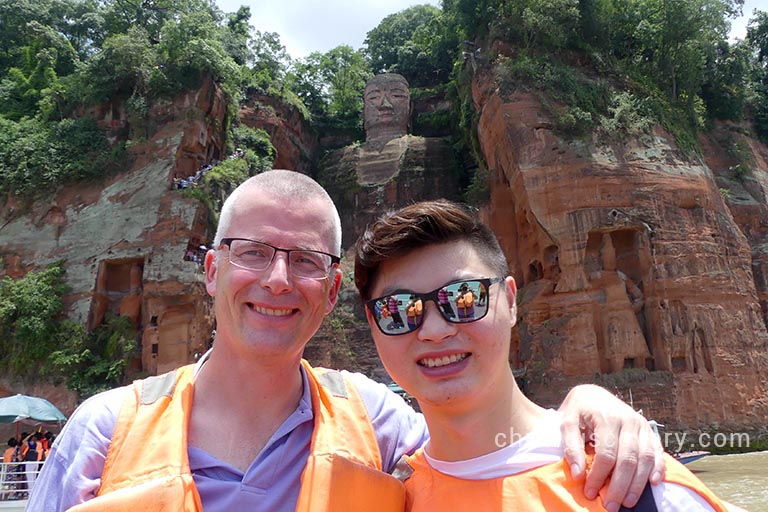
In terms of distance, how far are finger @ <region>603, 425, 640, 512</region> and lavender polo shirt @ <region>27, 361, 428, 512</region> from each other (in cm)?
103

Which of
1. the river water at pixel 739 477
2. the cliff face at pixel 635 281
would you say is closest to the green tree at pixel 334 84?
the cliff face at pixel 635 281

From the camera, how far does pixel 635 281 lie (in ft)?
70.5

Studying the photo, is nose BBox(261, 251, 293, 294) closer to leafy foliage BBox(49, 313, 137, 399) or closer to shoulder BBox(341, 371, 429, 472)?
shoulder BBox(341, 371, 429, 472)

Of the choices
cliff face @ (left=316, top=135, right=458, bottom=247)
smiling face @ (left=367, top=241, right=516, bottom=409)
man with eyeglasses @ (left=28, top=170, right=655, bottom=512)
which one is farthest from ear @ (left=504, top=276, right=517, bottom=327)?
cliff face @ (left=316, top=135, right=458, bottom=247)

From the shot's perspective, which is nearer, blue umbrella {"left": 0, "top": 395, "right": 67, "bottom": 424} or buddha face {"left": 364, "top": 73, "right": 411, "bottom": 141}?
blue umbrella {"left": 0, "top": 395, "right": 67, "bottom": 424}

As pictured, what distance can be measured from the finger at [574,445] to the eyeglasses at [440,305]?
0.44 m

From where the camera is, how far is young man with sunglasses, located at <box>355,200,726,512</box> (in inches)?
71.0

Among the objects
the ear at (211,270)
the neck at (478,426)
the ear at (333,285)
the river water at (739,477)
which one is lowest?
the river water at (739,477)

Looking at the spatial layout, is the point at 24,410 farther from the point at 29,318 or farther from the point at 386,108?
the point at 386,108

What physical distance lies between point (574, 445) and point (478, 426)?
342 mm

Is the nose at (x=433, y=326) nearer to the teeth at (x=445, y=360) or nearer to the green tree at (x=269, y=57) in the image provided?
the teeth at (x=445, y=360)

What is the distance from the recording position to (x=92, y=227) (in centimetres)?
2205

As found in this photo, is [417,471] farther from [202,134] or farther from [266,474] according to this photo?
[202,134]

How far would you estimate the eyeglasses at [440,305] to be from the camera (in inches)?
78.6
